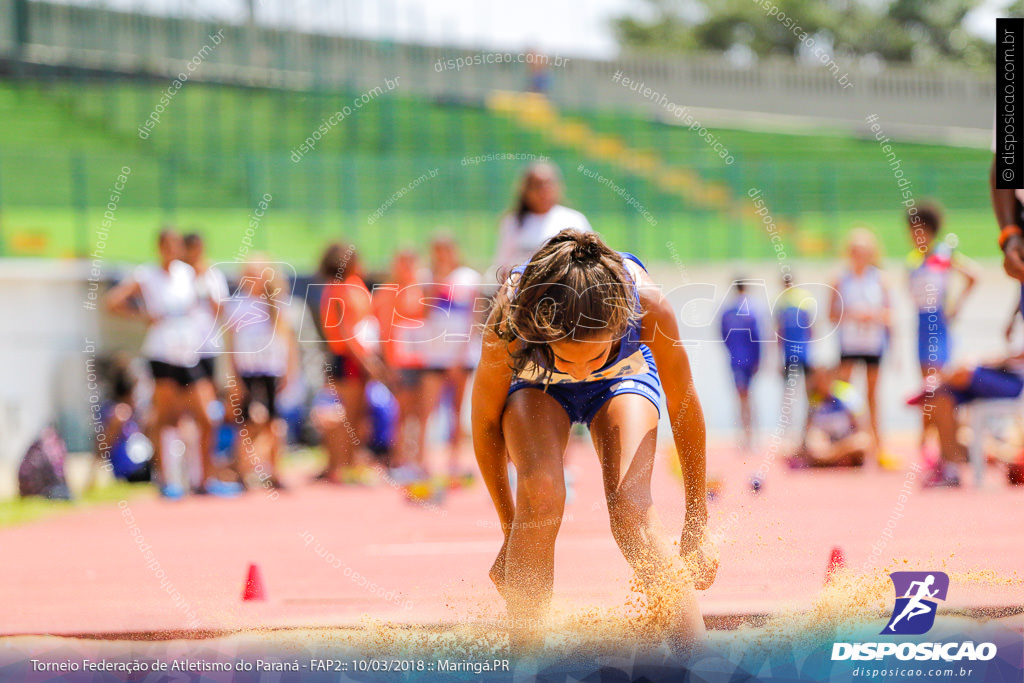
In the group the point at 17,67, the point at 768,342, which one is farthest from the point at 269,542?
the point at 17,67

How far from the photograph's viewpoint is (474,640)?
3340 millimetres

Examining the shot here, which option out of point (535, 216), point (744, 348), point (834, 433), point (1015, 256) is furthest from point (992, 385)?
point (744, 348)

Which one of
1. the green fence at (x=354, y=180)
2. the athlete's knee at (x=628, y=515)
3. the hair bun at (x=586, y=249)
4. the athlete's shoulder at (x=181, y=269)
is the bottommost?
the athlete's knee at (x=628, y=515)

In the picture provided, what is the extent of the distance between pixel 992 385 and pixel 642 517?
5.17 metres

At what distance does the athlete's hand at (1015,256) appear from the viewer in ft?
13.1

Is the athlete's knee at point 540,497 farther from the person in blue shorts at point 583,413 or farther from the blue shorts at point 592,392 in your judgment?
the blue shorts at point 592,392

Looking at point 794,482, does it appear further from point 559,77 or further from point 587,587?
point 559,77

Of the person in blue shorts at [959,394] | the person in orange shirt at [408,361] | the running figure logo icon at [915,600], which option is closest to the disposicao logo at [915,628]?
the running figure logo icon at [915,600]

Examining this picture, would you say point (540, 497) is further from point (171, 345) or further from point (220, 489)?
point (220, 489)

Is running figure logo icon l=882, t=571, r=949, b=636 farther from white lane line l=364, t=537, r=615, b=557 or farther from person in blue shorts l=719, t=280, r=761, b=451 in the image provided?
person in blue shorts l=719, t=280, r=761, b=451

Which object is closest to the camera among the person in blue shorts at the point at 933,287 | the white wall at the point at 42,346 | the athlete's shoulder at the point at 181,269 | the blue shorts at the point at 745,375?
the person in blue shorts at the point at 933,287

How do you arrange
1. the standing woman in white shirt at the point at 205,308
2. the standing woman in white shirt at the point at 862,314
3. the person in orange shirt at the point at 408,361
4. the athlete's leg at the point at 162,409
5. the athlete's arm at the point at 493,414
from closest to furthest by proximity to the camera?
the athlete's arm at the point at 493,414
the athlete's leg at the point at 162,409
the standing woman in white shirt at the point at 205,308
the person in orange shirt at the point at 408,361
the standing woman in white shirt at the point at 862,314

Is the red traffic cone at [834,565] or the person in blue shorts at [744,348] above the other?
the person in blue shorts at [744,348]

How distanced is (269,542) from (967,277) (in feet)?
18.2
